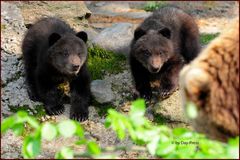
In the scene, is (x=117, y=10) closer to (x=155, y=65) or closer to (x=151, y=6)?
(x=151, y=6)

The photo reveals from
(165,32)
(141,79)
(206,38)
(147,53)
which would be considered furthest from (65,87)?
(206,38)

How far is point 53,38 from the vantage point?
8.90 meters

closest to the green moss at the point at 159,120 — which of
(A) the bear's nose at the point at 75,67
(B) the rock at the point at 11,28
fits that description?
(A) the bear's nose at the point at 75,67

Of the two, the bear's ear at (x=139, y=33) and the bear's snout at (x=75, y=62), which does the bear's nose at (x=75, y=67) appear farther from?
the bear's ear at (x=139, y=33)

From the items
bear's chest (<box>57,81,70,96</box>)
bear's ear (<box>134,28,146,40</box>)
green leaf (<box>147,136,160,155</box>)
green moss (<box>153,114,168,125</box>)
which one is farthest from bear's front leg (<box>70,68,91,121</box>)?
green leaf (<box>147,136,160,155</box>)

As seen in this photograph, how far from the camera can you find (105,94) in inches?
349

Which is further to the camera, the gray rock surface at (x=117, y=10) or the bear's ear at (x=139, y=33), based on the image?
the gray rock surface at (x=117, y=10)

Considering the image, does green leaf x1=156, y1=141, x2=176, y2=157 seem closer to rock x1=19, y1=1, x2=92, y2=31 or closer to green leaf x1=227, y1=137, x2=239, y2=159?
green leaf x1=227, y1=137, x2=239, y2=159

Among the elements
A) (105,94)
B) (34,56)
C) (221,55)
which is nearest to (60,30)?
(34,56)

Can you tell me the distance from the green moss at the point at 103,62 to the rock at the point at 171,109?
3.55ft

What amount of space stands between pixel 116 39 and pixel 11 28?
73.0 inches

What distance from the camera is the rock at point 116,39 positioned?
994 centimetres

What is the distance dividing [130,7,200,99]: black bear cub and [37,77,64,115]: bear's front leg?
132 cm

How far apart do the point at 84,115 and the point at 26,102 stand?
0.91m
